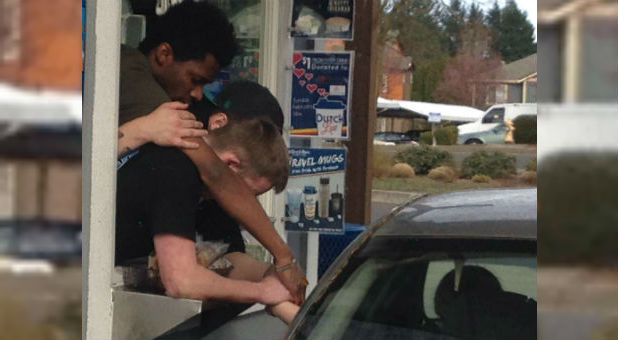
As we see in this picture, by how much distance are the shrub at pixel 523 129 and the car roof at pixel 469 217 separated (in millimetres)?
726

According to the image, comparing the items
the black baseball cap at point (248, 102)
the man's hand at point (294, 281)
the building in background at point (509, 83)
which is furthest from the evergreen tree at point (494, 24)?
the man's hand at point (294, 281)

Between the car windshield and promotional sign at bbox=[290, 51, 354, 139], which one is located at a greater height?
promotional sign at bbox=[290, 51, 354, 139]

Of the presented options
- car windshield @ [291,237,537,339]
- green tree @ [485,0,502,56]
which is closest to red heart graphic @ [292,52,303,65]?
green tree @ [485,0,502,56]

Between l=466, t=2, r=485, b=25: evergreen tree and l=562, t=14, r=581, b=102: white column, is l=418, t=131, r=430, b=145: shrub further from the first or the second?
l=562, t=14, r=581, b=102: white column

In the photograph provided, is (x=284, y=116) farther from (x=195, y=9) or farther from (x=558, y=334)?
(x=558, y=334)

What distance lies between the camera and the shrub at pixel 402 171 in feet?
17.2

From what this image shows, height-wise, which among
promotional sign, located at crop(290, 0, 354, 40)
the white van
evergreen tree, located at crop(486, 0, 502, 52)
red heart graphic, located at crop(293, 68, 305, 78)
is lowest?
the white van

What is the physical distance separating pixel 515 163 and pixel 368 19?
1.31 metres

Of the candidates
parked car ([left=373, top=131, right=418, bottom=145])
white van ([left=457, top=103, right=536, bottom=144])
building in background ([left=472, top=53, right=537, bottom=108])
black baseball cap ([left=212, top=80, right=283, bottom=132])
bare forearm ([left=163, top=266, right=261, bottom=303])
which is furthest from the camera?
black baseball cap ([left=212, top=80, right=283, bottom=132])

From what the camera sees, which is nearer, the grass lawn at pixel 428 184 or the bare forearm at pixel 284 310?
the grass lawn at pixel 428 184

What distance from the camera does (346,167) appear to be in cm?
571

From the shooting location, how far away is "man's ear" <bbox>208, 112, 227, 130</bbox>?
17.4 feet

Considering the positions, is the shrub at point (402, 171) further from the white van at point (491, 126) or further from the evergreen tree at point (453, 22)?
the evergreen tree at point (453, 22)

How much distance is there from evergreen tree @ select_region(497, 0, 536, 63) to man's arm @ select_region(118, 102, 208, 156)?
69.8 inches
